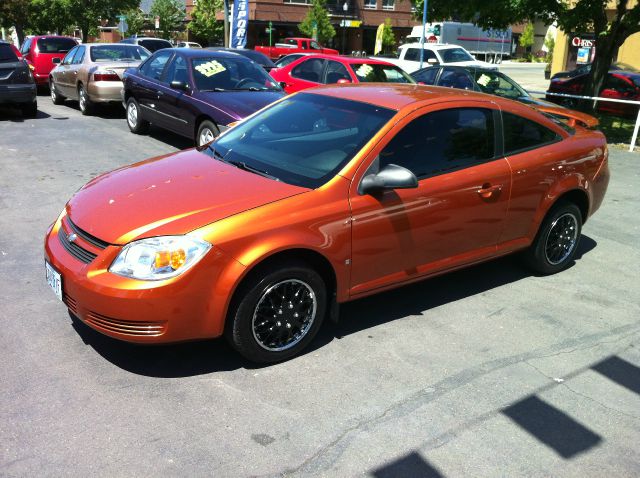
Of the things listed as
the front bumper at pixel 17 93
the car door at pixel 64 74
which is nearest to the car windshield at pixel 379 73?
the front bumper at pixel 17 93

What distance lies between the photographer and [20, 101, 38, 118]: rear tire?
518 inches

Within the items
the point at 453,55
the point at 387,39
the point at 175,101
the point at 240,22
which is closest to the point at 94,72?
the point at 175,101

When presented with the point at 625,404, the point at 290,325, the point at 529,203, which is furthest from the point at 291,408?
the point at 529,203

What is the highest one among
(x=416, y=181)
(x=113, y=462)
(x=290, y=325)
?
(x=416, y=181)

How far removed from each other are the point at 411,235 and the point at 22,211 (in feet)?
14.7

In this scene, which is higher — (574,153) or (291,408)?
(574,153)

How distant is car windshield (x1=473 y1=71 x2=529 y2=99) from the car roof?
26.1 feet

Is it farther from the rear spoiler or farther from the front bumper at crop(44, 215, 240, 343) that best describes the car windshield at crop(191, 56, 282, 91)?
the front bumper at crop(44, 215, 240, 343)

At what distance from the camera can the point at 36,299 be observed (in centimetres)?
471

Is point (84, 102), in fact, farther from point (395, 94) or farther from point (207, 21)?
point (207, 21)

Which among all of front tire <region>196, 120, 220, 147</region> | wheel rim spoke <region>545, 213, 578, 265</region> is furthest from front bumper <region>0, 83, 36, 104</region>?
wheel rim spoke <region>545, 213, 578, 265</region>

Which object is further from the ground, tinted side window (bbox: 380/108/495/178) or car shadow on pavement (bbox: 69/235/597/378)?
tinted side window (bbox: 380/108/495/178)

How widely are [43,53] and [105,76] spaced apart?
5.92 metres

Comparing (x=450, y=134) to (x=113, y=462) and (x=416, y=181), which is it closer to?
(x=416, y=181)
